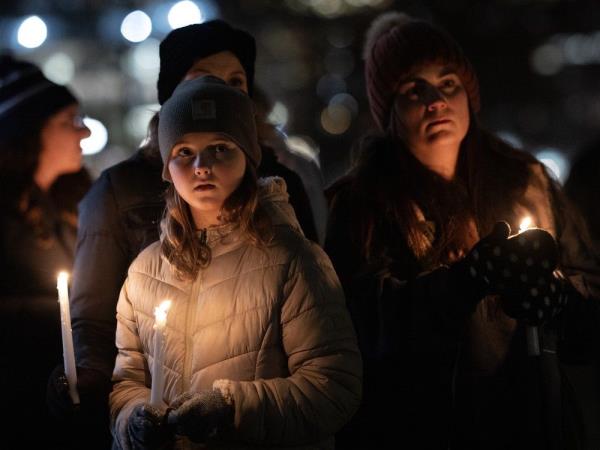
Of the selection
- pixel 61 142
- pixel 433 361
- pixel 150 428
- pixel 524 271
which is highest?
pixel 61 142

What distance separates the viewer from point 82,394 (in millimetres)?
3611

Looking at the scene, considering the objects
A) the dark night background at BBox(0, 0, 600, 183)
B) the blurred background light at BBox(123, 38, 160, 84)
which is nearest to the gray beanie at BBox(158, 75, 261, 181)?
the dark night background at BBox(0, 0, 600, 183)

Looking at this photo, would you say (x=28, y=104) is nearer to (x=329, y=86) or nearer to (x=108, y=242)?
(x=108, y=242)

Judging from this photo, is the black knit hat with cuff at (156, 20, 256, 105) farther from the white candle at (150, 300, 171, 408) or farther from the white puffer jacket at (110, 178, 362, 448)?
the white candle at (150, 300, 171, 408)

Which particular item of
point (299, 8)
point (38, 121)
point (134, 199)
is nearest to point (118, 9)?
point (299, 8)

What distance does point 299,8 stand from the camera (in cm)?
3138

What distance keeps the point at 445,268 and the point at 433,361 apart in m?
0.45

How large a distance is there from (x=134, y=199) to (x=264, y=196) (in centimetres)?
73

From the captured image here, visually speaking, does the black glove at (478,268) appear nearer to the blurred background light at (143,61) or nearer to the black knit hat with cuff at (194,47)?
the black knit hat with cuff at (194,47)

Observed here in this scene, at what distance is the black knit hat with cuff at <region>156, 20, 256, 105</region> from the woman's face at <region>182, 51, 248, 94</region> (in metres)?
0.02

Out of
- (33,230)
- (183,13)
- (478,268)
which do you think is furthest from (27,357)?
(183,13)

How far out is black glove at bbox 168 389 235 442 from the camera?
9.96 ft

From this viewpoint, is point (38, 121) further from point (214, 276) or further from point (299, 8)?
point (299, 8)

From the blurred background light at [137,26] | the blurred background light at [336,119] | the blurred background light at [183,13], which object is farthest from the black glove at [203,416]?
the blurred background light at [336,119]
